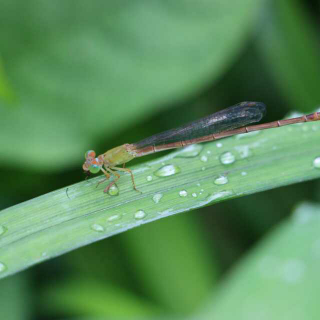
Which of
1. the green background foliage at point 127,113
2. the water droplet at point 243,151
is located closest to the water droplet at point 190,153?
the water droplet at point 243,151

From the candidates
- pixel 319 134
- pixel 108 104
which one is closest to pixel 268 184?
pixel 319 134

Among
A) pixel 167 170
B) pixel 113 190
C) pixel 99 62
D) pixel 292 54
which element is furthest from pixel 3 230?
pixel 292 54

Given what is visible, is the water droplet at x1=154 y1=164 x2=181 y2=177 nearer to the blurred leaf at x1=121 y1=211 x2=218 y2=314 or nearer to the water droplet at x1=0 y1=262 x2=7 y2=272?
the water droplet at x1=0 y1=262 x2=7 y2=272

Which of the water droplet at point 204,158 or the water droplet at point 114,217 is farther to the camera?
the water droplet at point 204,158

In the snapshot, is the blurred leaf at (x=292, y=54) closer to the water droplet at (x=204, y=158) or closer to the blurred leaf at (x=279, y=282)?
the blurred leaf at (x=279, y=282)

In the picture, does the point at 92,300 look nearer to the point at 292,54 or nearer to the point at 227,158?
the point at 227,158

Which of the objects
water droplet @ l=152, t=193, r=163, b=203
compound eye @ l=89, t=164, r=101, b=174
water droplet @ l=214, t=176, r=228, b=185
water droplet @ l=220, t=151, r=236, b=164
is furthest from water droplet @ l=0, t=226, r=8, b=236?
water droplet @ l=220, t=151, r=236, b=164
